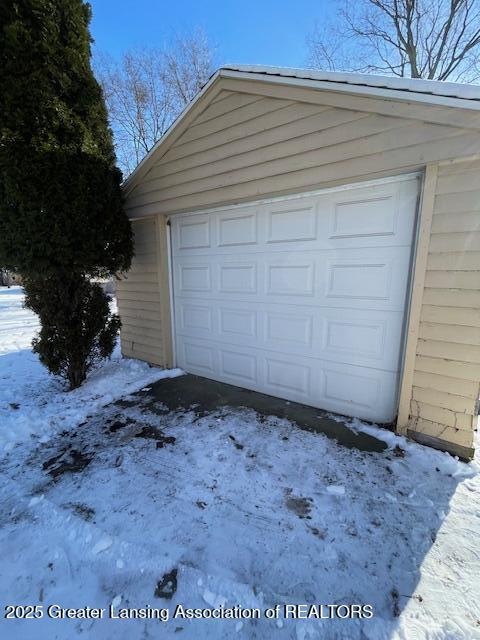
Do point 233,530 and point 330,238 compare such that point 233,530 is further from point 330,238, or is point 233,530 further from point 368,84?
point 368,84

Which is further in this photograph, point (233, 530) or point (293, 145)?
point (293, 145)

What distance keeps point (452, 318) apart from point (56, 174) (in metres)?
3.84

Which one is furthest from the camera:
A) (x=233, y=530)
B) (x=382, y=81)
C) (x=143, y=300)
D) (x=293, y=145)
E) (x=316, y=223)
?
(x=143, y=300)

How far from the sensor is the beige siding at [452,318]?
207 cm

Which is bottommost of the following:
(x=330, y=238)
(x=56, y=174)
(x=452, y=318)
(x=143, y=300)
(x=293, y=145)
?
(x=143, y=300)

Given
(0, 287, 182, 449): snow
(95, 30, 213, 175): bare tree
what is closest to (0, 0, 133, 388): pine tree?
(0, 287, 182, 449): snow

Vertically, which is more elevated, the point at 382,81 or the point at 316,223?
the point at 382,81

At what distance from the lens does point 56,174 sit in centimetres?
295

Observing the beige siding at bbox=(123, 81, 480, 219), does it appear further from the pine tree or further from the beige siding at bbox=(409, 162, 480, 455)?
the pine tree

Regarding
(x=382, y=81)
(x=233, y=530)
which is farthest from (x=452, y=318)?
(x=233, y=530)

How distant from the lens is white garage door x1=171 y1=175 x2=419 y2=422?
2.54 metres

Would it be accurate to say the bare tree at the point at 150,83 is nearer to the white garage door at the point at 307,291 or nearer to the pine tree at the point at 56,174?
the pine tree at the point at 56,174

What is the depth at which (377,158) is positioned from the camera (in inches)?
90.9

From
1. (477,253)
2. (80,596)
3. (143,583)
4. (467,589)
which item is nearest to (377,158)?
(477,253)
